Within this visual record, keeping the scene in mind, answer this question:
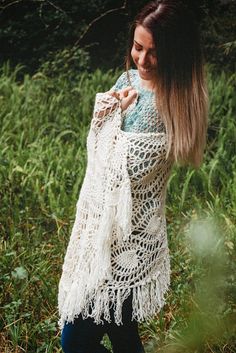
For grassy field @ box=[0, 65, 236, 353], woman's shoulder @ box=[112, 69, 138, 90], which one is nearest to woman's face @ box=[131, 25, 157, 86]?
woman's shoulder @ box=[112, 69, 138, 90]

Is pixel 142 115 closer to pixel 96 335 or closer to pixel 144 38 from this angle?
pixel 144 38

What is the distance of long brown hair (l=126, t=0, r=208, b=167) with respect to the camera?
1.51m

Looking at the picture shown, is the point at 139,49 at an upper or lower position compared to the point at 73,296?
upper

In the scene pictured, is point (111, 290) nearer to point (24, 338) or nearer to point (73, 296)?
point (73, 296)

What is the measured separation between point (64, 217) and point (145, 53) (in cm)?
205

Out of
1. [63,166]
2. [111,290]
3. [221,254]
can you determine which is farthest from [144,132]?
[63,166]

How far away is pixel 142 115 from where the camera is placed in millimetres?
1596

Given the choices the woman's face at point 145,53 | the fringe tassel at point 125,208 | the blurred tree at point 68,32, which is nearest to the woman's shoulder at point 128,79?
the woman's face at point 145,53

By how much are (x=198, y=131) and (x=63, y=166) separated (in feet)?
8.83

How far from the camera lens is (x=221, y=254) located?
0.77 m

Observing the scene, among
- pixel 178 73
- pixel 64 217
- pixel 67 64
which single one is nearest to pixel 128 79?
pixel 178 73

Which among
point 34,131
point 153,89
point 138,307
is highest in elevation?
point 153,89

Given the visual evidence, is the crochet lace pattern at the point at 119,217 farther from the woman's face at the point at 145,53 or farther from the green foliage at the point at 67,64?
the green foliage at the point at 67,64

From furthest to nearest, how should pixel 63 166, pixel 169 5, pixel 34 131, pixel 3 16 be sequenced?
1. pixel 3 16
2. pixel 34 131
3. pixel 63 166
4. pixel 169 5
